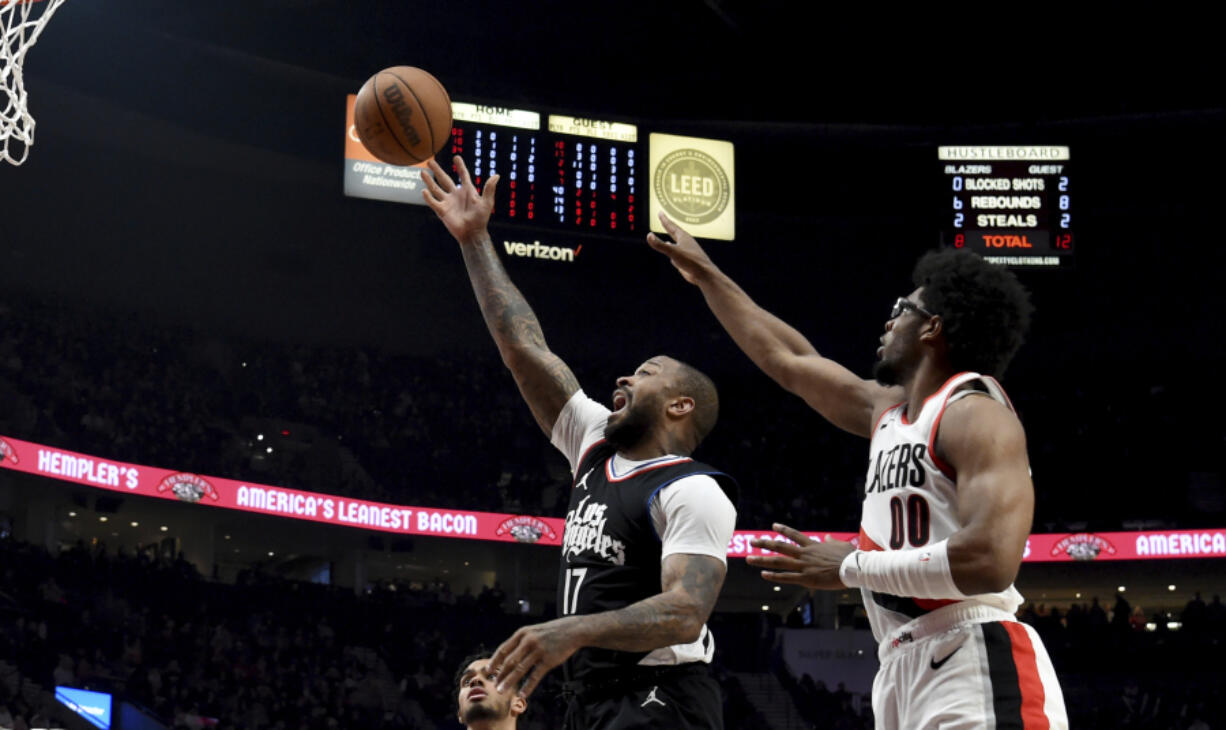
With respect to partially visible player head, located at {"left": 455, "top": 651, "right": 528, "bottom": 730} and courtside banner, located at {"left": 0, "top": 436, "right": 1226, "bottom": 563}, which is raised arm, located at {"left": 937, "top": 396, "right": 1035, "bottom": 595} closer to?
partially visible player head, located at {"left": 455, "top": 651, "right": 528, "bottom": 730}

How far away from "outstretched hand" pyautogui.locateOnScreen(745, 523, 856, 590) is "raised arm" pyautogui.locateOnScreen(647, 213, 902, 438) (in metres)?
0.51

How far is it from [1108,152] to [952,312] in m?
18.3

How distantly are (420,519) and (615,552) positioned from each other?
15698 millimetres

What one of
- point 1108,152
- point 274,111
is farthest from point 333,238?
point 1108,152

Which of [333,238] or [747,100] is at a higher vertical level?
[747,100]

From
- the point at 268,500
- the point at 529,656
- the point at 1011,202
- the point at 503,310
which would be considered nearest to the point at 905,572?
the point at 529,656

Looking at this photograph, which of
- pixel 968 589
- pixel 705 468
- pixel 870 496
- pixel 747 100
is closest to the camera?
pixel 968 589

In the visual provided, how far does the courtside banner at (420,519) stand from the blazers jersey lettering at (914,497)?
14.3 m

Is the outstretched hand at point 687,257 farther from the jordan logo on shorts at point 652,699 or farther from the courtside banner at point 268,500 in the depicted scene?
the courtside banner at point 268,500

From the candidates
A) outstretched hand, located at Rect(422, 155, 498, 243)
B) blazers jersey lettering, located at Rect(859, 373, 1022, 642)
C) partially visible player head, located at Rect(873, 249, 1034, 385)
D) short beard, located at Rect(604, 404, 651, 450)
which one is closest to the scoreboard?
outstretched hand, located at Rect(422, 155, 498, 243)

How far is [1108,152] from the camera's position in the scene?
64.6 ft

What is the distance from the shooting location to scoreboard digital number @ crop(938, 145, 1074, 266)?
14945mm

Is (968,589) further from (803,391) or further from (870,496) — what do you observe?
(803,391)

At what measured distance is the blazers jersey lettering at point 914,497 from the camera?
9.20ft
